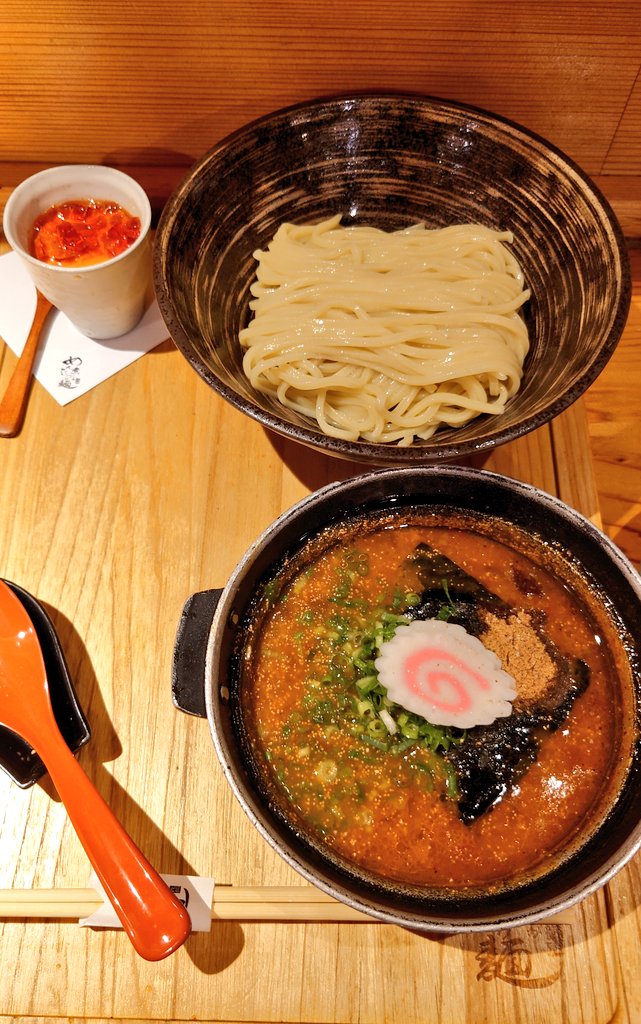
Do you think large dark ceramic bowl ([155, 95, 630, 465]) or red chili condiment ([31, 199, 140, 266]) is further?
red chili condiment ([31, 199, 140, 266])

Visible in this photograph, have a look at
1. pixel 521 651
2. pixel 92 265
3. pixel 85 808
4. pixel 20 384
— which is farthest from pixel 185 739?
pixel 92 265

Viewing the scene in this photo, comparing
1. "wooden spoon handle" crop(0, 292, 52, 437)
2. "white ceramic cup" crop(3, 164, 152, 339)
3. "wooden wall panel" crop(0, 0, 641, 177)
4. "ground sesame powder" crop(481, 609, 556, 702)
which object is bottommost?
"ground sesame powder" crop(481, 609, 556, 702)

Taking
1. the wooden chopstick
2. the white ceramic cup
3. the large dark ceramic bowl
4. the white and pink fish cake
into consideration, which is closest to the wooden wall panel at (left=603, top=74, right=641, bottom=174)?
the large dark ceramic bowl

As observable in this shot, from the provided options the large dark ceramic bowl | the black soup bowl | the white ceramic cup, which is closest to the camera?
the black soup bowl

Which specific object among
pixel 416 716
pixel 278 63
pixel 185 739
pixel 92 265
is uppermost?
pixel 278 63

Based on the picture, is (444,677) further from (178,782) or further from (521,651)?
(178,782)

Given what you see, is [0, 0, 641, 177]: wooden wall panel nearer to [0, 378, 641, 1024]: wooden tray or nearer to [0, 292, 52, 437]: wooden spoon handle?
[0, 292, 52, 437]: wooden spoon handle

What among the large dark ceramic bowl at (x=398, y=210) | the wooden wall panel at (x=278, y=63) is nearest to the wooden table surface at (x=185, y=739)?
the large dark ceramic bowl at (x=398, y=210)

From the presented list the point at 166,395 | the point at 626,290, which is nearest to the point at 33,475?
the point at 166,395
